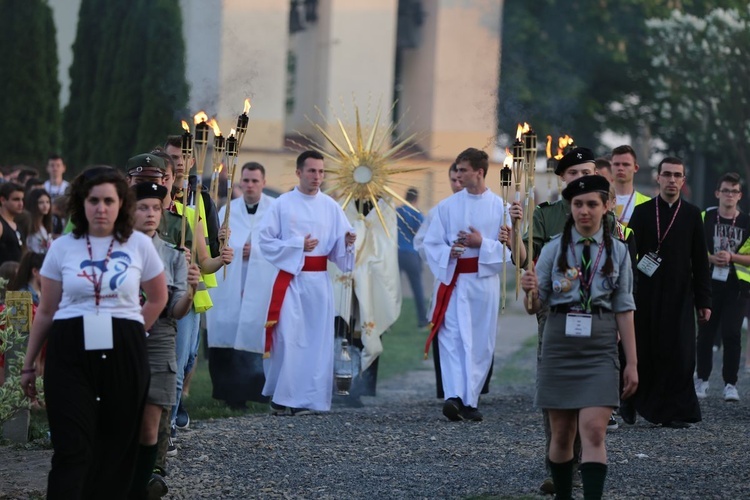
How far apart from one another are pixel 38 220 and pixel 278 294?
2.97 meters

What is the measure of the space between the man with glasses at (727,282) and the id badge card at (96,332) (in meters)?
7.03

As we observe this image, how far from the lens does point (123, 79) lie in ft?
85.8

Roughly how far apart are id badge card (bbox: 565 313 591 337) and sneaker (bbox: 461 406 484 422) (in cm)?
401

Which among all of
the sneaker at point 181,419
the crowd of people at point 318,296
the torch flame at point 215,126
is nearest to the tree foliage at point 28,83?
the crowd of people at point 318,296

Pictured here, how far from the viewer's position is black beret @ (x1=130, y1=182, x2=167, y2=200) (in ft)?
24.2

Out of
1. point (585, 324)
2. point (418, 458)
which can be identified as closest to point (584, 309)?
point (585, 324)

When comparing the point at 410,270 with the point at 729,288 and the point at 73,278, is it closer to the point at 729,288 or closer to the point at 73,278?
the point at 729,288

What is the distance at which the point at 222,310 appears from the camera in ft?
40.5

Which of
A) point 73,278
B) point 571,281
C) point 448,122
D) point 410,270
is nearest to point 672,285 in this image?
point 571,281

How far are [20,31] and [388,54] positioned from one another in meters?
8.57

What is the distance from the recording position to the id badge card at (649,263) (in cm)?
1029

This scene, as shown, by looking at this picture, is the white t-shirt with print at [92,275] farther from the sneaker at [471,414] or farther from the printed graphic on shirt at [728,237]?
the printed graphic on shirt at [728,237]

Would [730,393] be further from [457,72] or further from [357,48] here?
[357,48]

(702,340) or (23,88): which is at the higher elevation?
(23,88)
